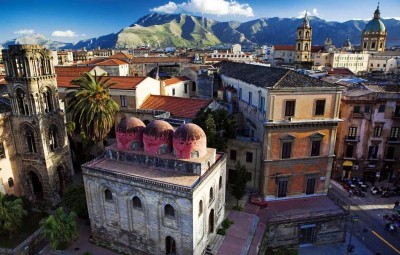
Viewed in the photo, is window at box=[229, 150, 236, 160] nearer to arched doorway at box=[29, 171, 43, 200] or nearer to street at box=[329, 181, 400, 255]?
street at box=[329, 181, 400, 255]

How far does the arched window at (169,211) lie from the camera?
874 inches

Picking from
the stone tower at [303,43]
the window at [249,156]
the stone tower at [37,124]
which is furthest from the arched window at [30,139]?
the stone tower at [303,43]

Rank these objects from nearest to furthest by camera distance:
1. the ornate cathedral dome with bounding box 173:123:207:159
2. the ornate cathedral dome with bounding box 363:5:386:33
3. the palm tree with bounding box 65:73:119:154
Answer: the ornate cathedral dome with bounding box 173:123:207:159 → the palm tree with bounding box 65:73:119:154 → the ornate cathedral dome with bounding box 363:5:386:33

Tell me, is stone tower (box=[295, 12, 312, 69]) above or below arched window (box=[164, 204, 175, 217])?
above

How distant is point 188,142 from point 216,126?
10.4 m

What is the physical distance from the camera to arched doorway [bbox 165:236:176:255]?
23.6 meters

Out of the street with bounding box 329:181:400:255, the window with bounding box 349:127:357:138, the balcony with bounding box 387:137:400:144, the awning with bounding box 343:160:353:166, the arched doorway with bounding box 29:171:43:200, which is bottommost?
the street with bounding box 329:181:400:255

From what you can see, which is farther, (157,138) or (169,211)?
(157,138)

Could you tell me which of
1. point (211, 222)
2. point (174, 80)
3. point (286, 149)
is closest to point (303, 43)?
point (174, 80)

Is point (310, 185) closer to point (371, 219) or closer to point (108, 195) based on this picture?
point (371, 219)

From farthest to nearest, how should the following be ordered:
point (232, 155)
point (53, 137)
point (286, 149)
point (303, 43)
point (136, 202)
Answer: point (303, 43), point (232, 155), point (286, 149), point (53, 137), point (136, 202)

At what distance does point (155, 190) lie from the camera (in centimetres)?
2186

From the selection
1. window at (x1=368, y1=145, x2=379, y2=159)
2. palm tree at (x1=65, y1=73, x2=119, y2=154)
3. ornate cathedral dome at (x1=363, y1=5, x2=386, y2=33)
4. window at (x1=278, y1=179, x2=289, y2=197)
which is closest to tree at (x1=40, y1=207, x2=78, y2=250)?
palm tree at (x1=65, y1=73, x2=119, y2=154)

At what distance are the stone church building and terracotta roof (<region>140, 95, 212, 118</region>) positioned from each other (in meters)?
11.5
